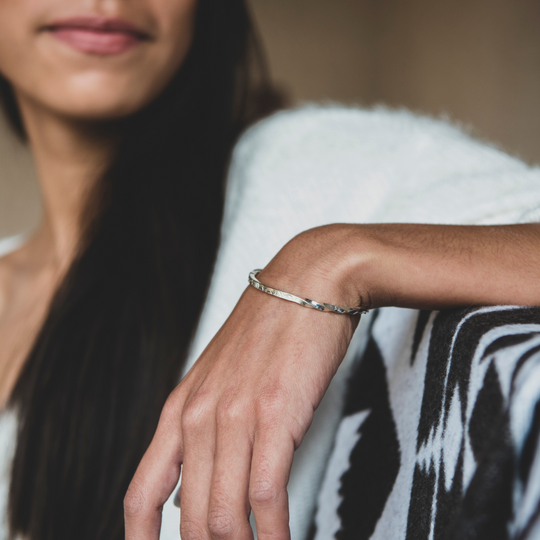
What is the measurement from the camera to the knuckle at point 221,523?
36cm

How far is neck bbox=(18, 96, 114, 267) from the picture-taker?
1042 mm

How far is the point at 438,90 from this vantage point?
94.4 inches

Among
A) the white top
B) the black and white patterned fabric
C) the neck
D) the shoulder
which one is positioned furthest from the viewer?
the neck

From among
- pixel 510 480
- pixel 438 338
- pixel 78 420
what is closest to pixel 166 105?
pixel 78 420

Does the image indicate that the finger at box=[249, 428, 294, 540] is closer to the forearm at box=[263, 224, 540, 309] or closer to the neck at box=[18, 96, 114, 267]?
the forearm at box=[263, 224, 540, 309]

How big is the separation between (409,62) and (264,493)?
271cm

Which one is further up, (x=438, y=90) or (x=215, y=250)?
(x=438, y=90)

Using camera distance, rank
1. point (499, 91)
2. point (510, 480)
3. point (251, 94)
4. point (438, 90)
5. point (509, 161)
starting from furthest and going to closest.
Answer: point (438, 90)
point (499, 91)
point (251, 94)
point (509, 161)
point (510, 480)

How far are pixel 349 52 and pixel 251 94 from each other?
6.22 feet

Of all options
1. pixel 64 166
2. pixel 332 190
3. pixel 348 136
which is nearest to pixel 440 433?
pixel 332 190

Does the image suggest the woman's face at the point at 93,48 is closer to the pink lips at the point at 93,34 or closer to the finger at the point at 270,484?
the pink lips at the point at 93,34

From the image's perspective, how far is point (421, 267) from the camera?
0.41 metres

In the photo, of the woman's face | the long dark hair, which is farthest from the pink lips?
the long dark hair

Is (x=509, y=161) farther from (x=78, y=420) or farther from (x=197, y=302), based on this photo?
(x=78, y=420)
